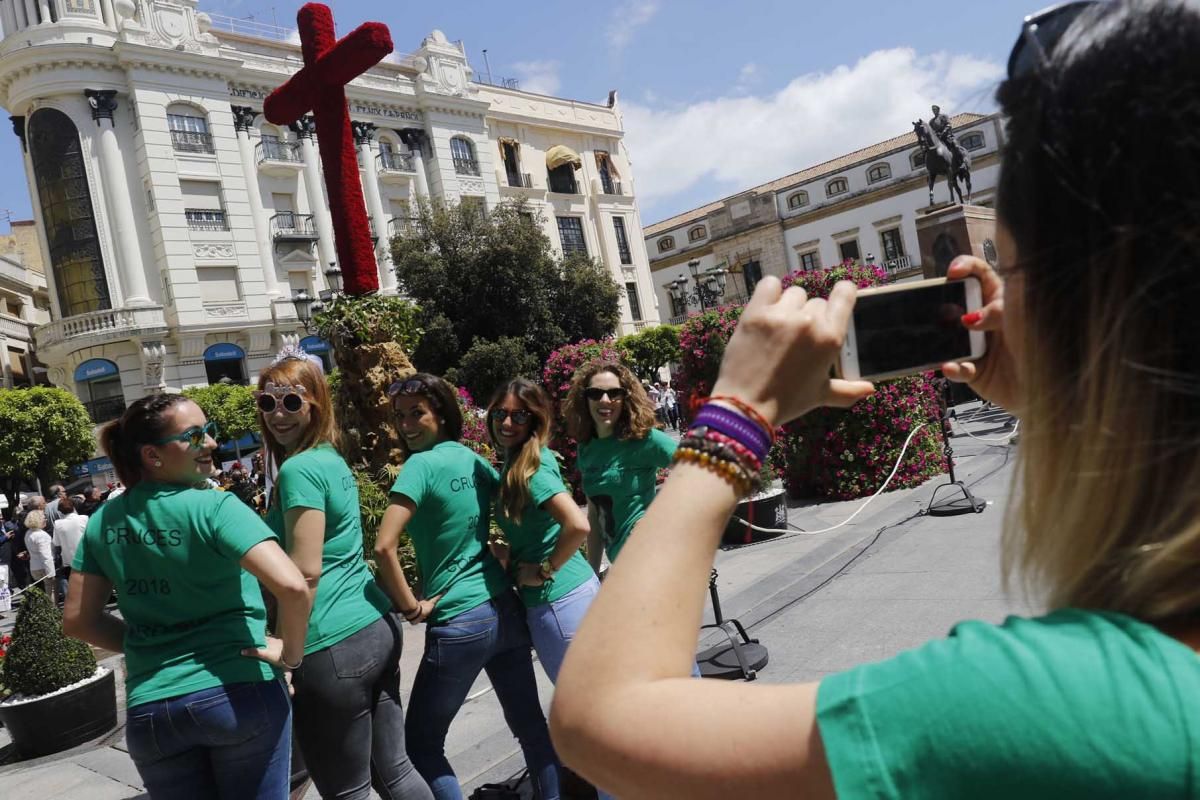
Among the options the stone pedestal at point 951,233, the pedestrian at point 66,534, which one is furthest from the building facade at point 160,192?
the pedestrian at point 66,534

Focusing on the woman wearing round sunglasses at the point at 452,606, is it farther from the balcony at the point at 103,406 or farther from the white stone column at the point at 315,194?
the white stone column at the point at 315,194

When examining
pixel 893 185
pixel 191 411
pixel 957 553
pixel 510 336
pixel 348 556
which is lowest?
pixel 957 553

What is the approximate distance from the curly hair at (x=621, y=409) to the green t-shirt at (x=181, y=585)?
1.86 m

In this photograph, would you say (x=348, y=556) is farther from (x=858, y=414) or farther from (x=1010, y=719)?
(x=858, y=414)

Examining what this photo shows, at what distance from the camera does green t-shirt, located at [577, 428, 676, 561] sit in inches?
150

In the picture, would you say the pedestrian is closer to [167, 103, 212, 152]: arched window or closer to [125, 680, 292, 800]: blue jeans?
[125, 680, 292, 800]: blue jeans

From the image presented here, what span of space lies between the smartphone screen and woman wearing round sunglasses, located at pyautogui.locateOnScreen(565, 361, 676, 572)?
2.72 meters

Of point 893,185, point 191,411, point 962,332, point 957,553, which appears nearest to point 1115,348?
point 962,332

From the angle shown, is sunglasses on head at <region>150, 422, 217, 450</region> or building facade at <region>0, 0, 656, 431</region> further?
building facade at <region>0, 0, 656, 431</region>

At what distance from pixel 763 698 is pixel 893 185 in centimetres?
4715

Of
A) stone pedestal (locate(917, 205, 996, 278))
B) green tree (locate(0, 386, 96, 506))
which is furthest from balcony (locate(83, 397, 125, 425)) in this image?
stone pedestal (locate(917, 205, 996, 278))

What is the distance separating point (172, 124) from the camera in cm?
2836

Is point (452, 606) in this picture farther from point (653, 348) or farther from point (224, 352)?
point (653, 348)

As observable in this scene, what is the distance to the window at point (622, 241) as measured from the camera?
1635 inches
